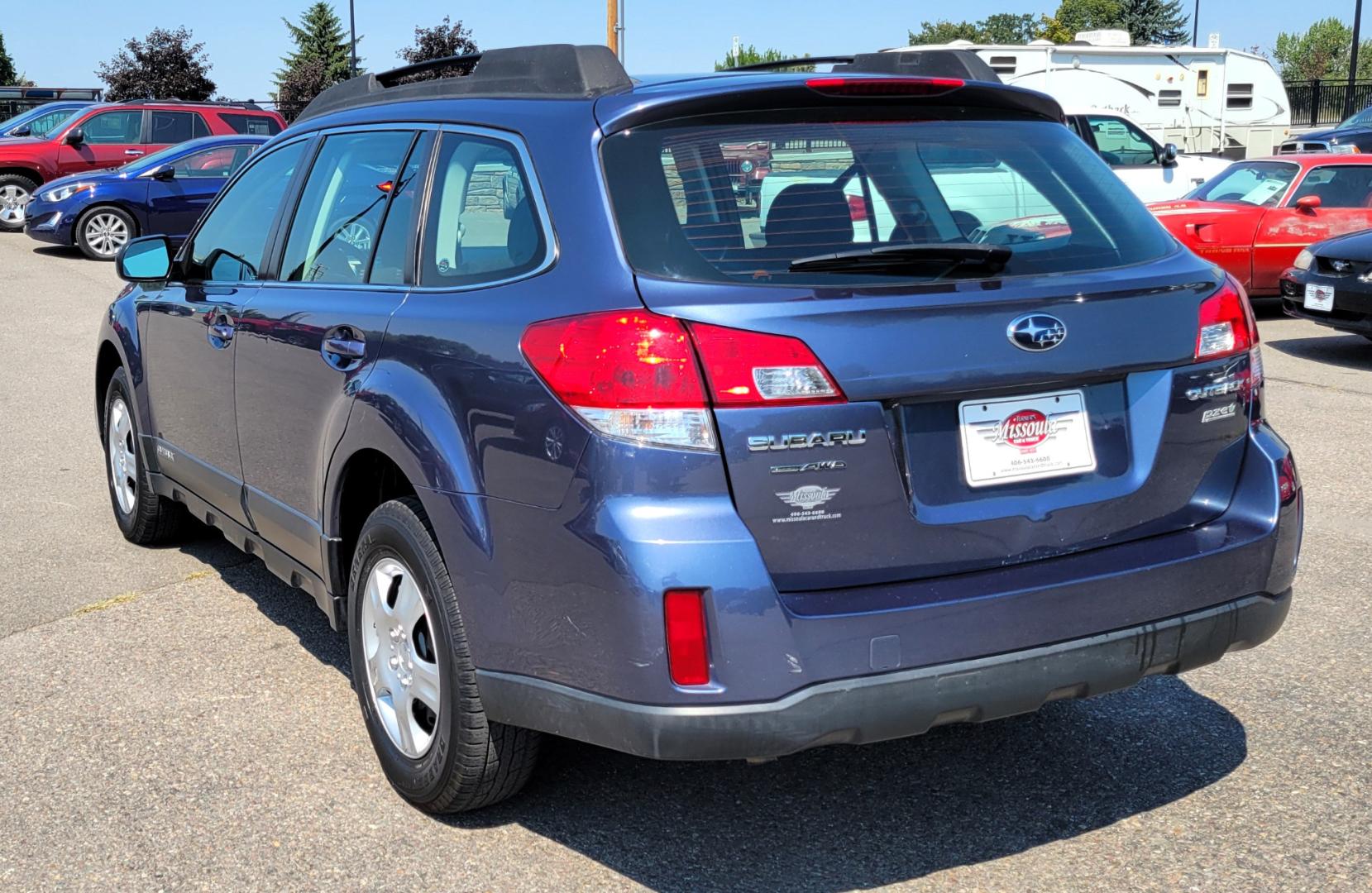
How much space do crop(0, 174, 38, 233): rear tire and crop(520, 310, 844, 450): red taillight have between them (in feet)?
70.1

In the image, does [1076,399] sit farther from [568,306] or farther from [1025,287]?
[568,306]

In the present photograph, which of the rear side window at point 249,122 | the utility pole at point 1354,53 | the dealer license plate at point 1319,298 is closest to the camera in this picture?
the dealer license plate at point 1319,298

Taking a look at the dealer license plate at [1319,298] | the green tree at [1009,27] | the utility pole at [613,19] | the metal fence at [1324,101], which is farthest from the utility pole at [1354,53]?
the green tree at [1009,27]

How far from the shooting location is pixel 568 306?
298cm

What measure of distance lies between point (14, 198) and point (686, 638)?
73.0ft

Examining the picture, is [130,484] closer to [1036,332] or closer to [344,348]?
[344,348]

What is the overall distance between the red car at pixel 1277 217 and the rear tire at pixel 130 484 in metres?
9.18

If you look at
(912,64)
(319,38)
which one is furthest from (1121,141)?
(319,38)

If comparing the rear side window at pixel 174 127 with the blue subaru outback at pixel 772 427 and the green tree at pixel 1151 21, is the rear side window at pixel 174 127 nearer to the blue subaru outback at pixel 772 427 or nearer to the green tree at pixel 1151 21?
the blue subaru outback at pixel 772 427

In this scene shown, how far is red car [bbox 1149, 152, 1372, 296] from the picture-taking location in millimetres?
12648

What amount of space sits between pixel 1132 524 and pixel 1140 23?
9768 centimetres

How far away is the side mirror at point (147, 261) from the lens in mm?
5164

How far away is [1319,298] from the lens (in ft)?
35.3

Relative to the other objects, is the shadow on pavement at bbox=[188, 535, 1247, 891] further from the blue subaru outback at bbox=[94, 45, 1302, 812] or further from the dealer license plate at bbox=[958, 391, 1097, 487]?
the dealer license plate at bbox=[958, 391, 1097, 487]
